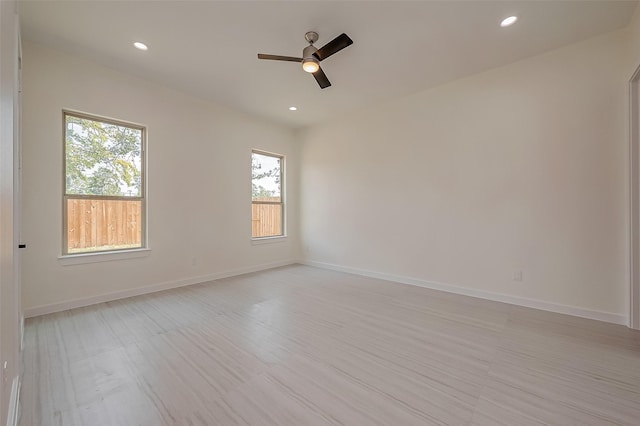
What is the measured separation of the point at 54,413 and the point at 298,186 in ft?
16.4

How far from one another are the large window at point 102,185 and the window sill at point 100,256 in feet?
0.32

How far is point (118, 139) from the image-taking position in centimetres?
365

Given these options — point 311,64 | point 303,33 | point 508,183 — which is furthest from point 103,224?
point 508,183

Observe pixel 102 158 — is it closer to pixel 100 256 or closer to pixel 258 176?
pixel 100 256

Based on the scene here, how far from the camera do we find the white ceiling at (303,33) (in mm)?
2451

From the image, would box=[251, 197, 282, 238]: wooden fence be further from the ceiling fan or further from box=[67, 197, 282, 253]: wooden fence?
the ceiling fan

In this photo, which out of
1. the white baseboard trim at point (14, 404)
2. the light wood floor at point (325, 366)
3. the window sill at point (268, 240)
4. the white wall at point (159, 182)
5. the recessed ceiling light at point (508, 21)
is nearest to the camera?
the white baseboard trim at point (14, 404)

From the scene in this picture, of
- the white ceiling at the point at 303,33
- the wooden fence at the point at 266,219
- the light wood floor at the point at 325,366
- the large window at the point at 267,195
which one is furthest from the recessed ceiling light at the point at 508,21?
the wooden fence at the point at 266,219

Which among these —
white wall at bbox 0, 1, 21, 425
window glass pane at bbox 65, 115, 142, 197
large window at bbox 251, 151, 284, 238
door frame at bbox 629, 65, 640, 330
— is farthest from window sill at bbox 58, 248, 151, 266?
door frame at bbox 629, 65, 640, 330

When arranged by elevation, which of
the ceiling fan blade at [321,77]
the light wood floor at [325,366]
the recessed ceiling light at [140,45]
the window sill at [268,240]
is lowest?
the light wood floor at [325,366]

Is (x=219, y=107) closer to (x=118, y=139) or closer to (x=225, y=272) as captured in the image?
(x=118, y=139)

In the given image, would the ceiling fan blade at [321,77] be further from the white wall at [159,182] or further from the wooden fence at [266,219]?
the wooden fence at [266,219]

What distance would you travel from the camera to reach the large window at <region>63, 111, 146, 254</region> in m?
3.28

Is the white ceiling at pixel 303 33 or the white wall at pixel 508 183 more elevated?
the white ceiling at pixel 303 33
